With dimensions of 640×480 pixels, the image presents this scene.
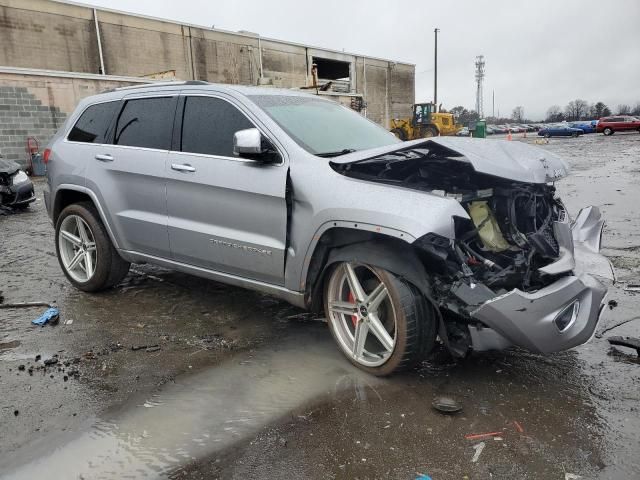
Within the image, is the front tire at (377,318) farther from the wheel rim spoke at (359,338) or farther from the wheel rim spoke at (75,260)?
the wheel rim spoke at (75,260)

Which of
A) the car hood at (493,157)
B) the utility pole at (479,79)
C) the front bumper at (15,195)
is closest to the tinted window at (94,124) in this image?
the car hood at (493,157)

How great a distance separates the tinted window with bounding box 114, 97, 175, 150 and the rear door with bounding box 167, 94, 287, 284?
0.54 ft

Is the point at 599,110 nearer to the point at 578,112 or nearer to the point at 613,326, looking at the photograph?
the point at 578,112

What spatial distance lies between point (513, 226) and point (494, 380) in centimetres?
97

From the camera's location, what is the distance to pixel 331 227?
126 inches

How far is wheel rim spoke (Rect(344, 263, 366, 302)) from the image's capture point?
10.8ft

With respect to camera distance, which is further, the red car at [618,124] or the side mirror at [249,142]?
the red car at [618,124]

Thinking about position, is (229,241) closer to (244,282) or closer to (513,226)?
(244,282)

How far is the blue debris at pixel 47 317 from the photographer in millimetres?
4332

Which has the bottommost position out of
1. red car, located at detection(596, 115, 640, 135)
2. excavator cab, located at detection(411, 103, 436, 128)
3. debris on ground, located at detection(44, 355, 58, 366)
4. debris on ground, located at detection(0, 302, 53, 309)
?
debris on ground, located at detection(44, 355, 58, 366)

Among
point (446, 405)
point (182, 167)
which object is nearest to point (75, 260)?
point (182, 167)

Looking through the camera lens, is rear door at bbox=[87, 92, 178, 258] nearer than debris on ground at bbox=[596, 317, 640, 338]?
No

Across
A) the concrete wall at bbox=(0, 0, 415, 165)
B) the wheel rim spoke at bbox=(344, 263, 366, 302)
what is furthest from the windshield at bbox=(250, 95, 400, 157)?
the concrete wall at bbox=(0, 0, 415, 165)

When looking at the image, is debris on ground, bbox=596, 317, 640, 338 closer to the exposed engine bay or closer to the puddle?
the exposed engine bay
